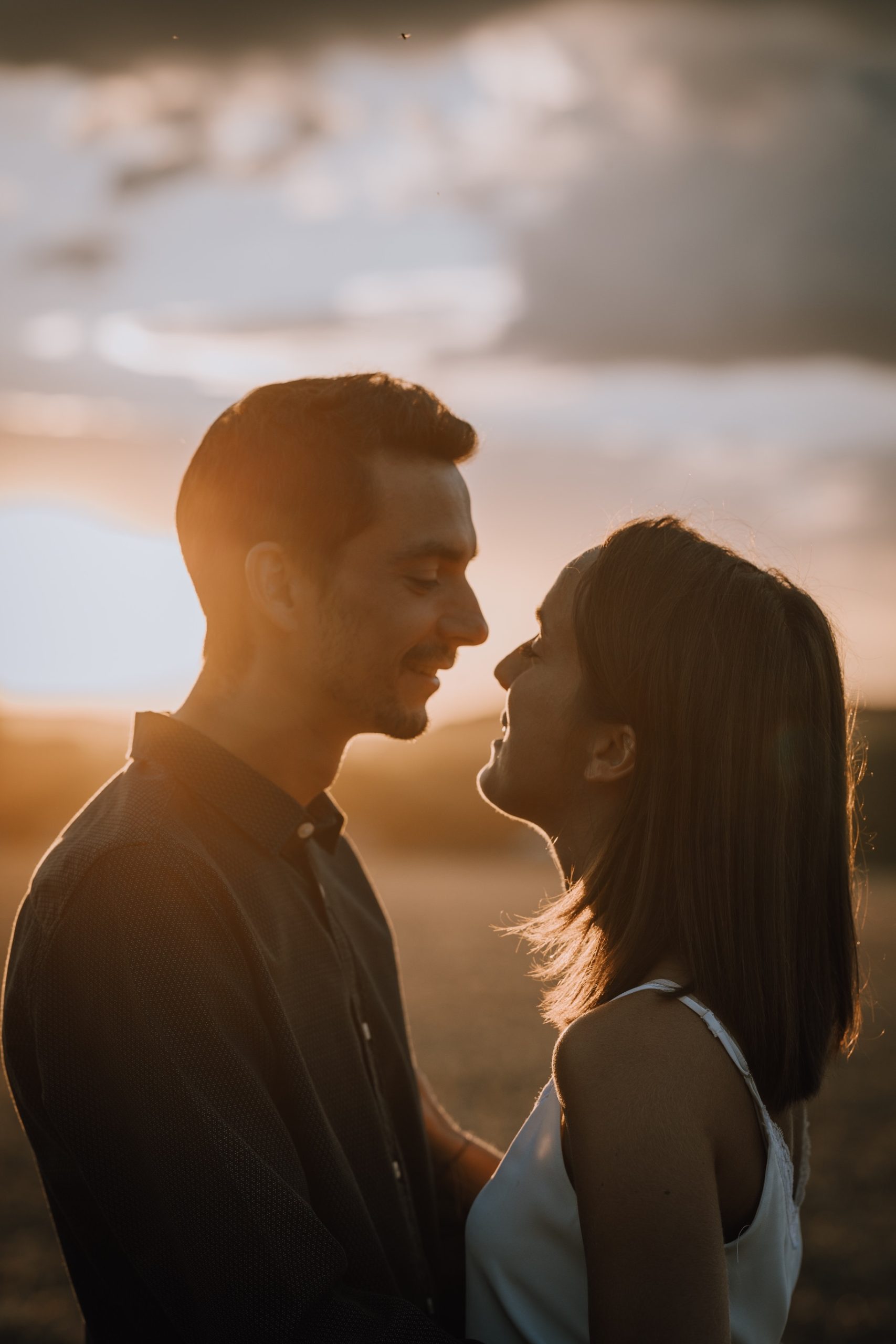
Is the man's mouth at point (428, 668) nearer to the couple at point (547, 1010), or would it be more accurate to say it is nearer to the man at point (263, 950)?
the man at point (263, 950)

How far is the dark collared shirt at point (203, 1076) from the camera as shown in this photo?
2.21 metres

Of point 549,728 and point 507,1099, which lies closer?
point 549,728

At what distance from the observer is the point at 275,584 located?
11.3 ft

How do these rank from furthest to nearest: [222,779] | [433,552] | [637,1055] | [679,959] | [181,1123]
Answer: [433,552], [222,779], [679,959], [181,1123], [637,1055]

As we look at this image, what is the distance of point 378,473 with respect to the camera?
11.7ft

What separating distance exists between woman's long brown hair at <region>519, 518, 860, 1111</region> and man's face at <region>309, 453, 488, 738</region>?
0.99m

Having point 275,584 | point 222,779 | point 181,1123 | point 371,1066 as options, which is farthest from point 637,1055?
point 275,584

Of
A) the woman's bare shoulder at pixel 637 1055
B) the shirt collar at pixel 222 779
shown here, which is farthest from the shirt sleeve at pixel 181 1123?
the woman's bare shoulder at pixel 637 1055

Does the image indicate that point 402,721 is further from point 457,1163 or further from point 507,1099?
point 507,1099

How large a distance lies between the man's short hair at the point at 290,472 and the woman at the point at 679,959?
1.01m

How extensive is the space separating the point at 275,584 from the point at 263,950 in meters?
1.27

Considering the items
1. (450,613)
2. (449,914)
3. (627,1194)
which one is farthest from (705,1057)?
(449,914)

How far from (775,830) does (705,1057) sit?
22.1 inches

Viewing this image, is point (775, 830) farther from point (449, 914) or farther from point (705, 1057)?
point (449, 914)
